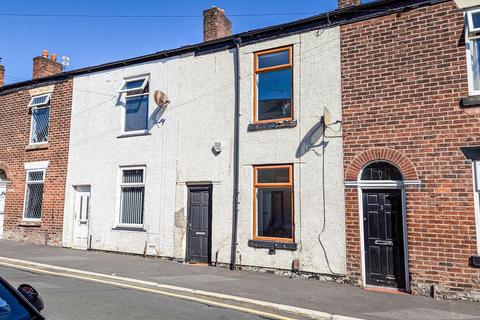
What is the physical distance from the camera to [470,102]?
802 centimetres

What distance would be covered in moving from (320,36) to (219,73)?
3016 millimetres

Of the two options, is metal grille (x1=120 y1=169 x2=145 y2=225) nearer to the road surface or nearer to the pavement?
the pavement

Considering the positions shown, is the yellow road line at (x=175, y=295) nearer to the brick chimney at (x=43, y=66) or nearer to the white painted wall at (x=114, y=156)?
the white painted wall at (x=114, y=156)

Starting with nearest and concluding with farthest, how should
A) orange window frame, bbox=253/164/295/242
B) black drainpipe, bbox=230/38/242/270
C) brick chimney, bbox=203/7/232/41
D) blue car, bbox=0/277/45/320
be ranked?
blue car, bbox=0/277/45/320 < orange window frame, bbox=253/164/295/242 < black drainpipe, bbox=230/38/242/270 < brick chimney, bbox=203/7/232/41

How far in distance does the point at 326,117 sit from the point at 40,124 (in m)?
11.1

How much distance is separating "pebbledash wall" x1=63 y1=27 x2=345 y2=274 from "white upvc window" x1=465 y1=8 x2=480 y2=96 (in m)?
2.71

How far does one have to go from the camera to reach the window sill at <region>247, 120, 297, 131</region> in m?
10.1

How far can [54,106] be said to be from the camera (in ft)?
48.3

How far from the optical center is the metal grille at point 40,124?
14930 millimetres

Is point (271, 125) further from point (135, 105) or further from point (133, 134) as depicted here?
point (135, 105)

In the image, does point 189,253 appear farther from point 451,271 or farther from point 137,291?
point 451,271

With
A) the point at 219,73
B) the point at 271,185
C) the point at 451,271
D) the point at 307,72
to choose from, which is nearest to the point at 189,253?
the point at 271,185

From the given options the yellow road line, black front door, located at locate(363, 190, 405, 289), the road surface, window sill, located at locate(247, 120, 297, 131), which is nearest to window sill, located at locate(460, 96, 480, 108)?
black front door, located at locate(363, 190, 405, 289)

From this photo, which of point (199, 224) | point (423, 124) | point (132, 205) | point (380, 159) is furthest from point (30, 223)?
point (423, 124)
